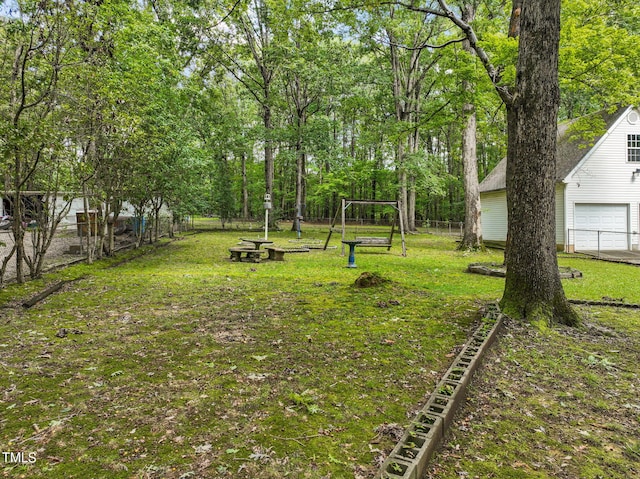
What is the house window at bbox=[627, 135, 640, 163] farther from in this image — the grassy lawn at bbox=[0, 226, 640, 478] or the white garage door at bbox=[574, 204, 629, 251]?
the grassy lawn at bbox=[0, 226, 640, 478]

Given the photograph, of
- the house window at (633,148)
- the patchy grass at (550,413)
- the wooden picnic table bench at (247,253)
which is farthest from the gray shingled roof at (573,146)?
the patchy grass at (550,413)

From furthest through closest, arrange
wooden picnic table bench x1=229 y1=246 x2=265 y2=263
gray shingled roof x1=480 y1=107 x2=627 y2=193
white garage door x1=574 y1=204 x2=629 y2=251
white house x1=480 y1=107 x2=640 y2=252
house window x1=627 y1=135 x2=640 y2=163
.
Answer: house window x1=627 y1=135 x2=640 y2=163
white garage door x1=574 y1=204 x2=629 y2=251
white house x1=480 y1=107 x2=640 y2=252
gray shingled roof x1=480 y1=107 x2=627 y2=193
wooden picnic table bench x1=229 y1=246 x2=265 y2=263

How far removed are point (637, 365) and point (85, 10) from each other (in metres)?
9.58

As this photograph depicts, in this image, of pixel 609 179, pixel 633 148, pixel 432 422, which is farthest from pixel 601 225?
pixel 432 422

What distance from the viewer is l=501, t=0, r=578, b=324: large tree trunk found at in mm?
5066

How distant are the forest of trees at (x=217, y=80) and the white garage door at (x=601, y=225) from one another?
4.38 metres

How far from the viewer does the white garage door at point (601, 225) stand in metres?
16.0

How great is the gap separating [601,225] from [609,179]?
6.46 ft

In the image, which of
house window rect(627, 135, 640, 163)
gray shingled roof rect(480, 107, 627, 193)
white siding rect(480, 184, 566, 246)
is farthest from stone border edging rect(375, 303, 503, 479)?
house window rect(627, 135, 640, 163)

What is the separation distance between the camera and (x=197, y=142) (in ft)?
44.8

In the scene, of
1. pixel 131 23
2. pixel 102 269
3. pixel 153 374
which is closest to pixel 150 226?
pixel 102 269

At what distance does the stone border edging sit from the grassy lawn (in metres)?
0.14

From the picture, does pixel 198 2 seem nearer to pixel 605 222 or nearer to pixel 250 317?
pixel 250 317

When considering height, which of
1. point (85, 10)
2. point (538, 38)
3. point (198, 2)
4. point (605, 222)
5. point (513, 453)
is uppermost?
point (198, 2)
